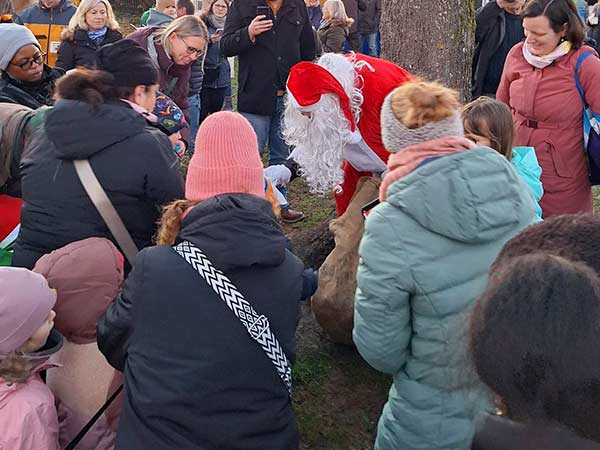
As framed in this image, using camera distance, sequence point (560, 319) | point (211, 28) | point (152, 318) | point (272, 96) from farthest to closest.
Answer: point (211, 28) < point (272, 96) < point (152, 318) < point (560, 319)

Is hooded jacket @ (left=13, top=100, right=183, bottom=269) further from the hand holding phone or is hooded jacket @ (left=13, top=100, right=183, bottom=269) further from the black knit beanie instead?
the hand holding phone

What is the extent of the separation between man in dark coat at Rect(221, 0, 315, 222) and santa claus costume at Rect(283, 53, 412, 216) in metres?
1.98

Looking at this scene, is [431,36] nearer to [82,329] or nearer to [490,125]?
[490,125]

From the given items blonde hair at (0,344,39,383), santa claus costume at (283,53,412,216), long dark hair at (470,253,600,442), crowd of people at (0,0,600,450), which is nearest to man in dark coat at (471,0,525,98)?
santa claus costume at (283,53,412,216)

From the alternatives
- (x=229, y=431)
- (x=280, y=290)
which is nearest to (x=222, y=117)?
(x=280, y=290)

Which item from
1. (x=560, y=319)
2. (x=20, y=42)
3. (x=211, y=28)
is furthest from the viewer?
(x=211, y=28)

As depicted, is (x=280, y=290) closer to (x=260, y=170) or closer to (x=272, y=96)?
(x=260, y=170)

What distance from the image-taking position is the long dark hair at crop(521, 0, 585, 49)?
13.1 feet

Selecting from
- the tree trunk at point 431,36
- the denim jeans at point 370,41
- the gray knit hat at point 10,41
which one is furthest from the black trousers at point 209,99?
the denim jeans at point 370,41

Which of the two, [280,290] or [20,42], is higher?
[20,42]

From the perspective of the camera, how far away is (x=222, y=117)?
2.41 meters

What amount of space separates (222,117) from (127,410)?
1018 mm

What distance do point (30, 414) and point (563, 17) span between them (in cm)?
344

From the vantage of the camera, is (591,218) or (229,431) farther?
(229,431)
